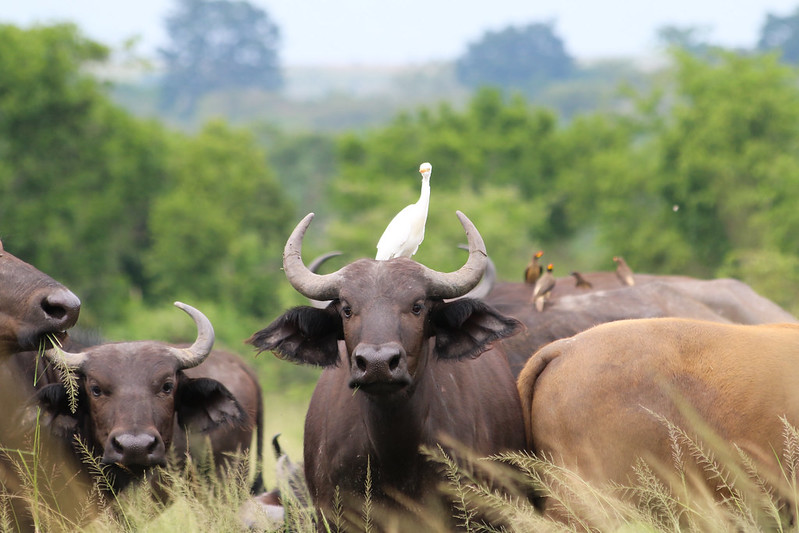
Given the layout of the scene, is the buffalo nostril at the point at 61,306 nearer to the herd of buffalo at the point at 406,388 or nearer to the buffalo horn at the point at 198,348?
the herd of buffalo at the point at 406,388

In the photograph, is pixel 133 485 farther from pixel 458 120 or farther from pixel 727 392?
pixel 458 120

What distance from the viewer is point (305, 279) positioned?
5.78 metres

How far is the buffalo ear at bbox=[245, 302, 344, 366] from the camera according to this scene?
5.86m

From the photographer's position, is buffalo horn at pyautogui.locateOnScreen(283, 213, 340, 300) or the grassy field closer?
the grassy field

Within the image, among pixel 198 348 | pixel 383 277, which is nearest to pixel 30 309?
pixel 198 348

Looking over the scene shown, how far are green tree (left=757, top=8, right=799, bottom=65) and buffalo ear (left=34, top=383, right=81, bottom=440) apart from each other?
158 meters

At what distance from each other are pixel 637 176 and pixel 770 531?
121ft

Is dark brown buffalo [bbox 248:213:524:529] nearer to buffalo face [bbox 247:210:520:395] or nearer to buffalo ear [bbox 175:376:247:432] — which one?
buffalo face [bbox 247:210:520:395]

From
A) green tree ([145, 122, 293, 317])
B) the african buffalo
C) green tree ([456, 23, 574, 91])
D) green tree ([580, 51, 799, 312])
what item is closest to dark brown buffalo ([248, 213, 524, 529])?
the african buffalo

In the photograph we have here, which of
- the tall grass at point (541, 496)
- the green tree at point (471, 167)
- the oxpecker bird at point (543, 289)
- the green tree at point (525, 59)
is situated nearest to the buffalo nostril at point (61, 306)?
the tall grass at point (541, 496)

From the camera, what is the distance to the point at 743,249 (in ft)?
110

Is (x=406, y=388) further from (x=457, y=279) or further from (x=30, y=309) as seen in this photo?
(x=30, y=309)

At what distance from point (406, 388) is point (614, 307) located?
3280 millimetres

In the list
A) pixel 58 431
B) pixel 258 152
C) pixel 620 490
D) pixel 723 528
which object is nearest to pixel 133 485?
pixel 58 431
